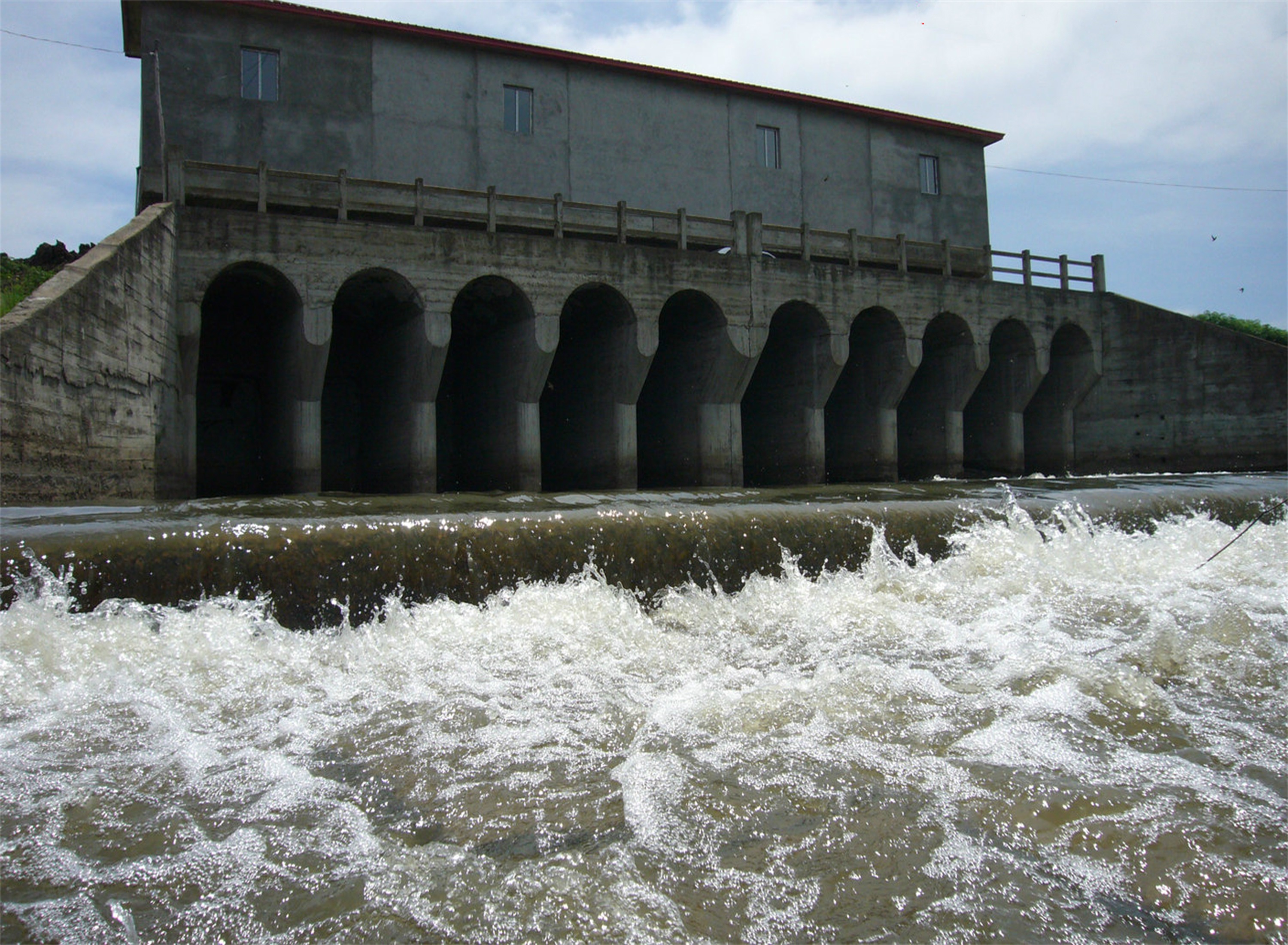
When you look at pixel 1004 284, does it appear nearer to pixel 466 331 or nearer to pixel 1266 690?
pixel 466 331

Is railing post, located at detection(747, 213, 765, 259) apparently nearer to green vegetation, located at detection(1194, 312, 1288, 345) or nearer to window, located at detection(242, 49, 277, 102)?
window, located at detection(242, 49, 277, 102)

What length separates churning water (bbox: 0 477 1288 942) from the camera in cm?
297

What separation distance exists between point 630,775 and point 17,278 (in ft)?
72.3

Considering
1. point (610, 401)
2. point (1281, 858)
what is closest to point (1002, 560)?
point (1281, 858)

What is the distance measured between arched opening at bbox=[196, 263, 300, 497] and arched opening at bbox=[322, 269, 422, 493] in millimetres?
1369

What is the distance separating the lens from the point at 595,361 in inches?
802

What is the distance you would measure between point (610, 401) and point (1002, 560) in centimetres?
1171

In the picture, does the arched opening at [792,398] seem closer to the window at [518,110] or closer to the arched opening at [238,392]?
the window at [518,110]

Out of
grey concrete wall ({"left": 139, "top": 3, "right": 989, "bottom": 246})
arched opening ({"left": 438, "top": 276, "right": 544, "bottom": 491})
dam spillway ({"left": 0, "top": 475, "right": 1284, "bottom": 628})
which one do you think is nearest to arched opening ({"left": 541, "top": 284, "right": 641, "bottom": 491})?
arched opening ({"left": 438, "top": 276, "right": 544, "bottom": 491})

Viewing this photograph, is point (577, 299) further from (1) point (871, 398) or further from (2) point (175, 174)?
(1) point (871, 398)

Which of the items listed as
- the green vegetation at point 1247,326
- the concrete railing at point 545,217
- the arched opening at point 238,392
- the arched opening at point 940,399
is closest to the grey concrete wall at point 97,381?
the concrete railing at point 545,217

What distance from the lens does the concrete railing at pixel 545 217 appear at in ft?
53.5

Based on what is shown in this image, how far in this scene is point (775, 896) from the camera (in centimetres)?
307

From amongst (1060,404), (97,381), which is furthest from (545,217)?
(1060,404)
